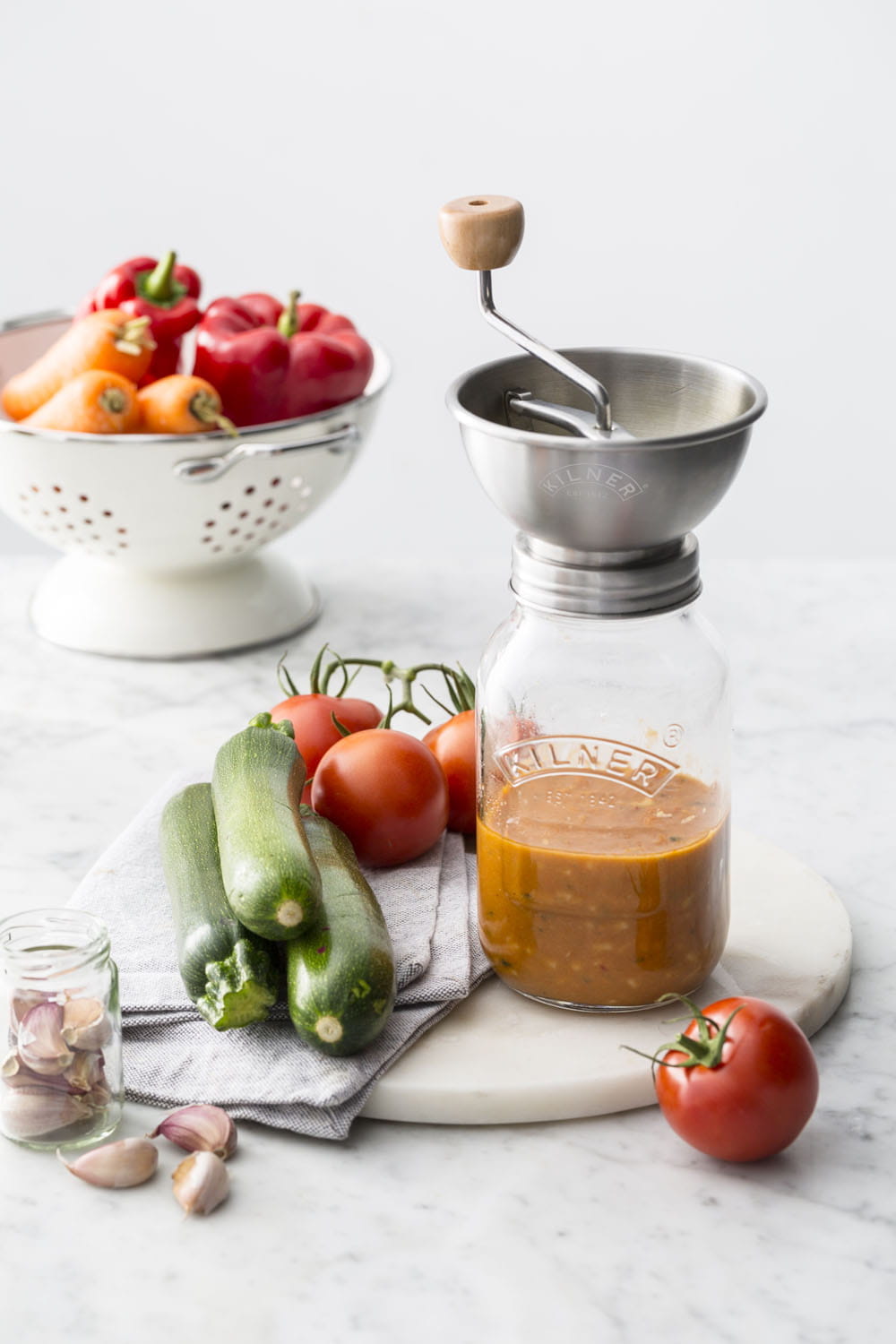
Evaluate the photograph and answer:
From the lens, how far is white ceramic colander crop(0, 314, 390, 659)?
1704mm

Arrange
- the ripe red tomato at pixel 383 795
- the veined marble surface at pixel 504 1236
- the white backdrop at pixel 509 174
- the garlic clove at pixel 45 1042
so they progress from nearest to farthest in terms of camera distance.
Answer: the veined marble surface at pixel 504 1236, the garlic clove at pixel 45 1042, the ripe red tomato at pixel 383 795, the white backdrop at pixel 509 174

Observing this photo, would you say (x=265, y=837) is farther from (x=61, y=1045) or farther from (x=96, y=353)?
(x=96, y=353)

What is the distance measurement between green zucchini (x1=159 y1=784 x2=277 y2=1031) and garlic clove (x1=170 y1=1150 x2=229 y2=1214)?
0.33 feet

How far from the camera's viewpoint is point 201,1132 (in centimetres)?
97

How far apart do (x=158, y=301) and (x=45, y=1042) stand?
3.81 feet

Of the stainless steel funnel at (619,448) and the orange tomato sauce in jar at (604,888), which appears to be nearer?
the stainless steel funnel at (619,448)

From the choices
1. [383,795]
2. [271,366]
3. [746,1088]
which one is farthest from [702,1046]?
[271,366]

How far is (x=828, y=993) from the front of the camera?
111 cm

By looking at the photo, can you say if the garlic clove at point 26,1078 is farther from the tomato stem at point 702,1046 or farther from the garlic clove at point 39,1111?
the tomato stem at point 702,1046

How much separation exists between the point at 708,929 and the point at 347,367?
0.98 metres

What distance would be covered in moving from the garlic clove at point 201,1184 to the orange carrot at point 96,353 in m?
1.06

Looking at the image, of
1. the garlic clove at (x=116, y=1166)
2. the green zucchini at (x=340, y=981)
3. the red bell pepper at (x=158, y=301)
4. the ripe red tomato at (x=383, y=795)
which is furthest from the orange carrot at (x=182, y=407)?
the garlic clove at (x=116, y=1166)

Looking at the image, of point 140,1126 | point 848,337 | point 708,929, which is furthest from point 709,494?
point 848,337

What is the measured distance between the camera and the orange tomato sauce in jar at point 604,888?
1.05m
